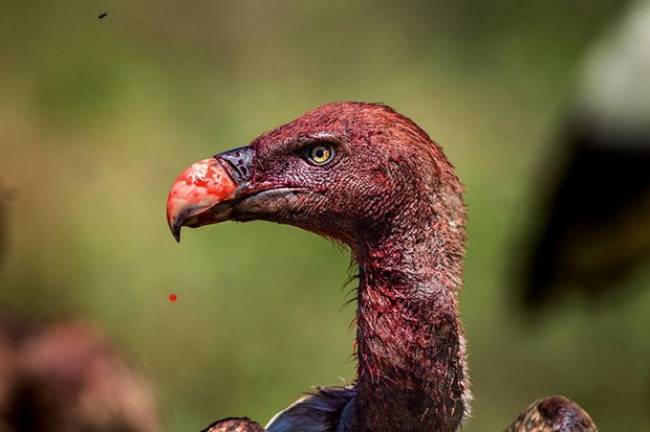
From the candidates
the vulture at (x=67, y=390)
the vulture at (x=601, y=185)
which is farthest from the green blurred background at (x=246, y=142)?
the vulture at (x=67, y=390)

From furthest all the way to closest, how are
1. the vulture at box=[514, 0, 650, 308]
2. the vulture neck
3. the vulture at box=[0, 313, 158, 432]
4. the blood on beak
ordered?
the vulture at box=[514, 0, 650, 308], the vulture at box=[0, 313, 158, 432], the vulture neck, the blood on beak

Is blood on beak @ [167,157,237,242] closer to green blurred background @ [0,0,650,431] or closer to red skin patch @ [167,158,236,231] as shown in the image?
red skin patch @ [167,158,236,231]

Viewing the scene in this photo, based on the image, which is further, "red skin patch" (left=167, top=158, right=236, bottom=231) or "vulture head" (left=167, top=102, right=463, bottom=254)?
"vulture head" (left=167, top=102, right=463, bottom=254)

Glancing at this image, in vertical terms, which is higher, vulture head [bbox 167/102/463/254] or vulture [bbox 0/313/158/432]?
vulture head [bbox 167/102/463/254]

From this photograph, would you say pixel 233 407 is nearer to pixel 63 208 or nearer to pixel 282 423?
pixel 63 208

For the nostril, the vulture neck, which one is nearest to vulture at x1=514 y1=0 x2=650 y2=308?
the vulture neck

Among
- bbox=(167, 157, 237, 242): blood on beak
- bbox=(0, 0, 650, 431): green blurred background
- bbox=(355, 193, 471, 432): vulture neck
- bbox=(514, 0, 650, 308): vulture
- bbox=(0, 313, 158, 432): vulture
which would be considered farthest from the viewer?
bbox=(0, 0, 650, 431): green blurred background

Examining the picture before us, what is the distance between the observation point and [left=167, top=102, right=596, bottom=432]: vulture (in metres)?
4.78

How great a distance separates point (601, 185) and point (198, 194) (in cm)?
516

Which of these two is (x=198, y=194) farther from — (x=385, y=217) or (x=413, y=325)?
(x=413, y=325)

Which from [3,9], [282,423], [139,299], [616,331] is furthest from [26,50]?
[282,423]

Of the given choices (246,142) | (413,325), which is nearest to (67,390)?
(413,325)

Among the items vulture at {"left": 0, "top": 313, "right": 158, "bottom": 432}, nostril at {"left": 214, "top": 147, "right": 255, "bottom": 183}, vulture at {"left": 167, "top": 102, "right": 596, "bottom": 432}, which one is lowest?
vulture at {"left": 0, "top": 313, "right": 158, "bottom": 432}

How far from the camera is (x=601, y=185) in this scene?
9406mm
